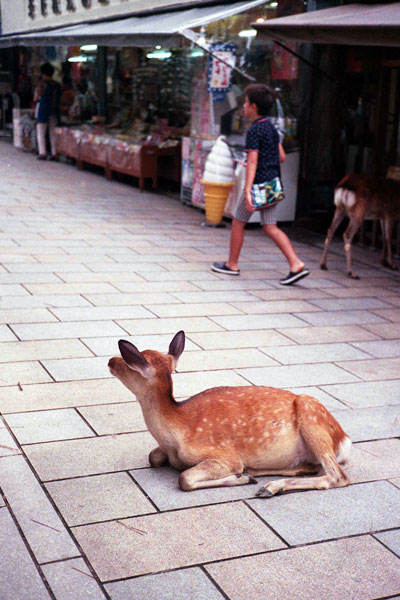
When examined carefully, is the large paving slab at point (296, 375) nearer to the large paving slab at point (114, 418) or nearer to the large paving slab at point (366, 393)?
the large paving slab at point (366, 393)

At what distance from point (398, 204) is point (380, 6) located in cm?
222

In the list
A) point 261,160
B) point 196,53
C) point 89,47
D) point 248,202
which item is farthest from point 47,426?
point 89,47

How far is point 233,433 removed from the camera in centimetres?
359

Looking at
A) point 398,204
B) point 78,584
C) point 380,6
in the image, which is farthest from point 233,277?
point 78,584

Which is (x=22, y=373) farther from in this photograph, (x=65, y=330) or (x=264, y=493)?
(x=264, y=493)

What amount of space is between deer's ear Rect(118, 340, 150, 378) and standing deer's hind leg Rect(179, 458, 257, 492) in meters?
0.50

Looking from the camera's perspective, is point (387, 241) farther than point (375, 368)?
Yes

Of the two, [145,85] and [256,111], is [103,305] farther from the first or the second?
[145,85]

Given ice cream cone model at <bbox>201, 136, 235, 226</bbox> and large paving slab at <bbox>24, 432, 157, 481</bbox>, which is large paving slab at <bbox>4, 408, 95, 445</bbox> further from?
ice cream cone model at <bbox>201, 136, 235, 226</bbox>

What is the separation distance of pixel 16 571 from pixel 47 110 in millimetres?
17185

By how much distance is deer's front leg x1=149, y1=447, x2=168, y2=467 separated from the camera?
12.3 feet

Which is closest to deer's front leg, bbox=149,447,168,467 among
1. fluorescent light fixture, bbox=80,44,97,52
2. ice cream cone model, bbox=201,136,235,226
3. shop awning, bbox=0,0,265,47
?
ice cream cone model, bbox=201,136,235,226

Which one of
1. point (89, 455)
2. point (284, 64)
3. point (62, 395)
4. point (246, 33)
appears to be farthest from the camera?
point (246, 33)

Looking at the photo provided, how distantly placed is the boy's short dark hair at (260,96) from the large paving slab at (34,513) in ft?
16.2
